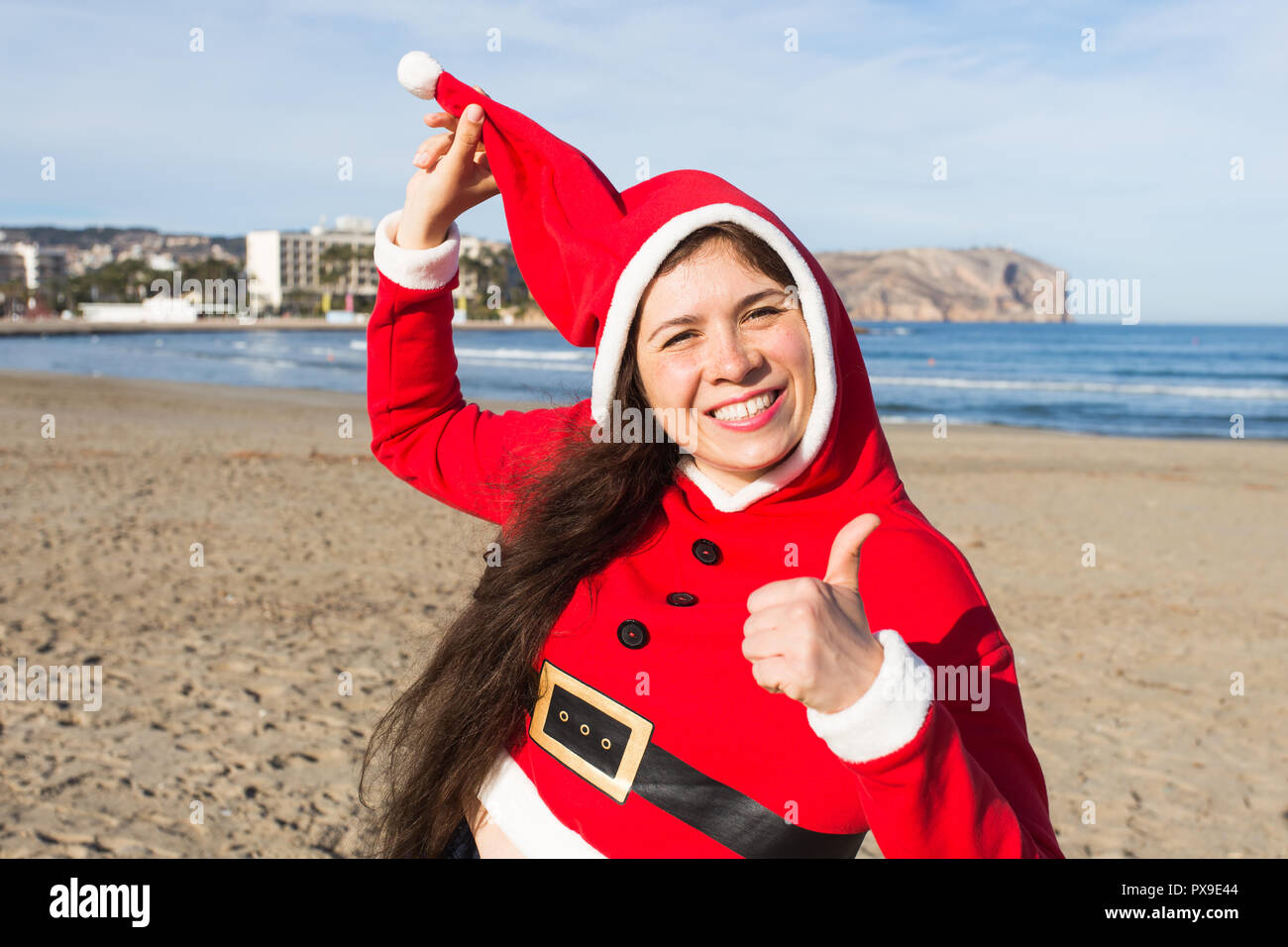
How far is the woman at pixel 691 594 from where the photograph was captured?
1283 mm

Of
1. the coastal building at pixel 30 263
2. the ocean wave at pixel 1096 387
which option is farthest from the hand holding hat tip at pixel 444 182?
the coastal building at pixel 30 263

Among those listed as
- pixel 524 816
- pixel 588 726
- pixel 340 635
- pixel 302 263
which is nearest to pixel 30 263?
pixel 302 263

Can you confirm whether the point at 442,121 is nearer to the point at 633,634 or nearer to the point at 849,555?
the point at 633,634

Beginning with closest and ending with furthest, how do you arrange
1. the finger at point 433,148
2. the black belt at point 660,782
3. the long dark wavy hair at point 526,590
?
the black belt at point 660,782 → the long dark wavy hair at point 526,590 → the finger at point 433,148

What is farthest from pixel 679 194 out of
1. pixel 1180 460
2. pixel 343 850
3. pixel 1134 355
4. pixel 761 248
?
pixel 1134 355

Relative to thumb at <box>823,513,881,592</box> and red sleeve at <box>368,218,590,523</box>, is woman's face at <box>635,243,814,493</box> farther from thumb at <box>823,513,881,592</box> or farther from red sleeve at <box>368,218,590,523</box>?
red sleeve at <box>368,218,590,523</box>

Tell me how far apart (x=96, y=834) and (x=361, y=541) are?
201 inches

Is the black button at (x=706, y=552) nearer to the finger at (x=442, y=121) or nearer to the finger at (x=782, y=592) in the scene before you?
the finger at (x=782, y=592)

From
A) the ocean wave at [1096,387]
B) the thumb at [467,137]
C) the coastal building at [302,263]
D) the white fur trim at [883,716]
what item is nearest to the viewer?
the white fur trim at [883,716]

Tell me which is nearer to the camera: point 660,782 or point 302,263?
point 660,782

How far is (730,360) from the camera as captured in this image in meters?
1.61

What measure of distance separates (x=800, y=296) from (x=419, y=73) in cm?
95

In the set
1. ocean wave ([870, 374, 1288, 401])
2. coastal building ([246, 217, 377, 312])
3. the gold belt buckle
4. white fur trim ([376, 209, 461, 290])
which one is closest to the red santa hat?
white fur trim ([376, 209, 461, 290])

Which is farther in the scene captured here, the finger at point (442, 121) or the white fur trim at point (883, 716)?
the finger at point (442, 121)
